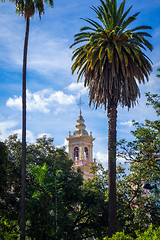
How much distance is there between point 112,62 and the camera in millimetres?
23047

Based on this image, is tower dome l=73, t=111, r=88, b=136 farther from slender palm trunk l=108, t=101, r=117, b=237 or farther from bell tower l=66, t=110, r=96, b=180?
slender palm trunk l=108, t=101, r=117, b=237

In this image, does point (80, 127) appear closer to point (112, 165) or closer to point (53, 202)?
point (53, 202)

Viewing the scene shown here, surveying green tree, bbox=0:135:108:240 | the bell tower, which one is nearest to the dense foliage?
green tree, bbox=0:135:108:240

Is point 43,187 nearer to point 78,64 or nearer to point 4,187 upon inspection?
point 4,187

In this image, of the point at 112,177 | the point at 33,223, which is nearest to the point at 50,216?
the point at 33,223

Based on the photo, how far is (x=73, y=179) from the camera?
29516 millimetres

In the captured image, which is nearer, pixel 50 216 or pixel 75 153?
pixel 50 216

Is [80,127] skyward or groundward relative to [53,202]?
skyward

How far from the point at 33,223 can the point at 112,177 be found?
26.3 ft

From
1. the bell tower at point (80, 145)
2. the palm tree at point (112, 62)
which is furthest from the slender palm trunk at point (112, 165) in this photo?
the bell tower at point (80, 145)

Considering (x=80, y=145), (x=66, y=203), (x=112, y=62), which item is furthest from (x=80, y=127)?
(x=112, y=62)

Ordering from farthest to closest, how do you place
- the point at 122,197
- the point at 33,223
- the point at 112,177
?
the point at 33,223
the point at 122,197
the point at 112,177

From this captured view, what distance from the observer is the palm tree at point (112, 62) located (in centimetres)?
2284

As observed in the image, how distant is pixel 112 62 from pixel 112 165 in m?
6.39
